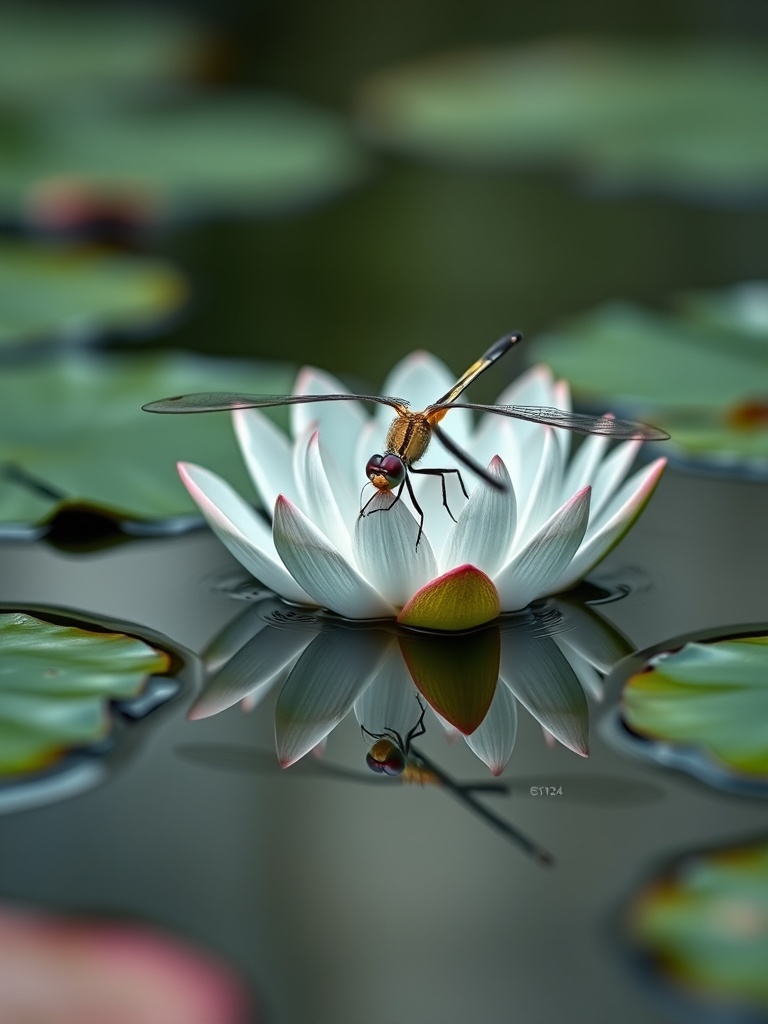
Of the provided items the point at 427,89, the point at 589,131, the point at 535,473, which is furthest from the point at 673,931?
the point at 427,89

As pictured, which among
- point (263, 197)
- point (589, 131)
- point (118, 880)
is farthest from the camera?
point (589, 131)

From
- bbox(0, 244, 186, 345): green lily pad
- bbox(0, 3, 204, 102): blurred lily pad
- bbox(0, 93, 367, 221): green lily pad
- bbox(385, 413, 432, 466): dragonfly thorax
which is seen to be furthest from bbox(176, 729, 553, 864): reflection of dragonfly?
bbox(0, 3, 204, 102): blurred lily pad

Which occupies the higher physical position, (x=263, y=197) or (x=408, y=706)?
(x=263, y=197)

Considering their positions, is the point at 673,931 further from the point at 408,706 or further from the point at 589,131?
the point at 589,131

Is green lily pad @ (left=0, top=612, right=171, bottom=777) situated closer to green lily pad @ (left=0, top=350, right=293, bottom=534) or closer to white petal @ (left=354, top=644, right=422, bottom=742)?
white petal @ (left=354, top=644, right=422, bottom=742)

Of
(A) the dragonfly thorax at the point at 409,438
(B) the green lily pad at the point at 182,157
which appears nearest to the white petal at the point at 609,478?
(A) the dragonfly thorax at the point at 409,438

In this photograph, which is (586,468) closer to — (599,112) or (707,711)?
(707,711)
